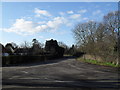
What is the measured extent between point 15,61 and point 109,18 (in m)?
23.1

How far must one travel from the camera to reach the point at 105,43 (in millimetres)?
30219

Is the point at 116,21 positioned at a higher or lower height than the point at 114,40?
higher

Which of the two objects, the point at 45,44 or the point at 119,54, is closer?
the point at 119,54

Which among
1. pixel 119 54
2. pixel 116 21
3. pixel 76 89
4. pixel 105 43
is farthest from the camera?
pixel 116 21

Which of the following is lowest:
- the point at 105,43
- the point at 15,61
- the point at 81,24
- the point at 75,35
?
the point at 15,61

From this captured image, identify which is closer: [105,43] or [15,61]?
[105,43]

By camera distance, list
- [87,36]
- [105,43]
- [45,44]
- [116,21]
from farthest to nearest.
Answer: [45,44] → [87,36] → [116,21] → [105,43]

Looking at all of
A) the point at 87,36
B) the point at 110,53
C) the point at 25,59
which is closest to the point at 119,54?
the point at 110,53

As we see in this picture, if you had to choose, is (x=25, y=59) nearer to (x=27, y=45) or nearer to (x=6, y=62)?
(x=6, y=62)

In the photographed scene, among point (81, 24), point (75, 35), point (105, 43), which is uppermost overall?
point (81, 24)

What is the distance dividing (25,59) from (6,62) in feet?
28.7

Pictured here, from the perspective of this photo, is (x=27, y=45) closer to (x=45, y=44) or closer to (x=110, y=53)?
(x=45, y=44)

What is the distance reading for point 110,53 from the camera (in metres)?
27.8

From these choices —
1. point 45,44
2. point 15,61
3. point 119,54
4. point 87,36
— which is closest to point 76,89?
point 119,54
